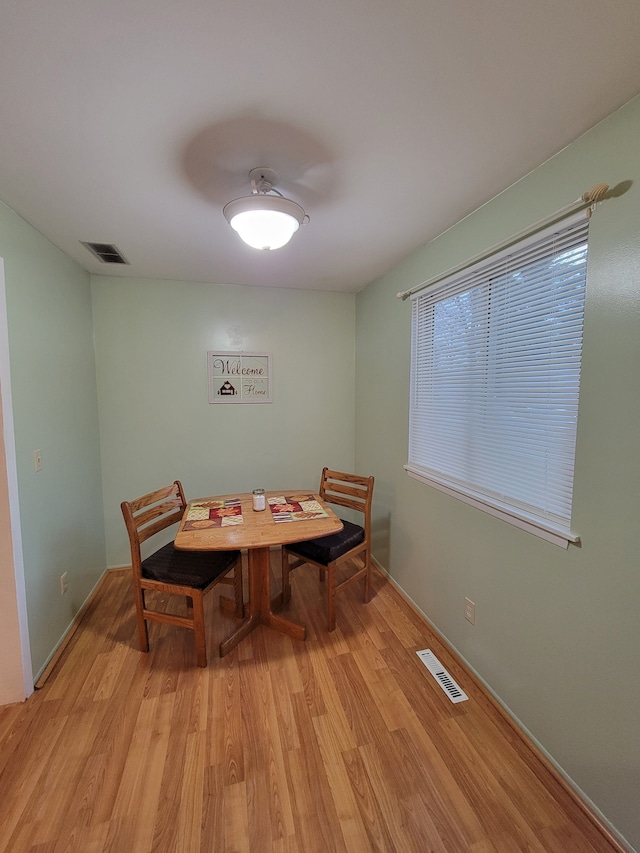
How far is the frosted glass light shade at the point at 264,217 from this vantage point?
140 centimetres


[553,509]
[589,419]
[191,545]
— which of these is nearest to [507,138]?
[589,419]

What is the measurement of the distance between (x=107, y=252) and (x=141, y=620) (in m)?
2.33

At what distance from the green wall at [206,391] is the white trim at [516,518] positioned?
1.48 metres

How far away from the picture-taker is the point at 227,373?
3055 mm

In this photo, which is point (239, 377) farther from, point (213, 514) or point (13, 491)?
point (13, 491)

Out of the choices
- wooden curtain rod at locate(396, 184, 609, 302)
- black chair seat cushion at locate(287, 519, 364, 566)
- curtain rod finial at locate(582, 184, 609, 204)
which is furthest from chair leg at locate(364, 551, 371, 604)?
curtain rod finial at locate(582, 184, 609, 204)

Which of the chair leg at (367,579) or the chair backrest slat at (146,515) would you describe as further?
the chair leg at (367,579)

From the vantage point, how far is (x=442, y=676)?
6.07 feet

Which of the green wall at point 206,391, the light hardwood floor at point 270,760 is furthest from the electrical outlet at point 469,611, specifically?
the green wall at point 206,391

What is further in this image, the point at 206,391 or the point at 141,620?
the point at 206,391

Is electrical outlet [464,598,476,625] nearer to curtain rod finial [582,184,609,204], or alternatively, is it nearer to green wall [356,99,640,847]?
green wall [356,99,640,847]

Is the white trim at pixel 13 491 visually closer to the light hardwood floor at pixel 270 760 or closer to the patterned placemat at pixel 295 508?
the light hardwood floor at pixel 270 760

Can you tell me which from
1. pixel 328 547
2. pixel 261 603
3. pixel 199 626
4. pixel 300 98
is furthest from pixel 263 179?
pixel 261 603

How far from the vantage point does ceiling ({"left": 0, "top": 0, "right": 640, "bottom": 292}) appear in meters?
0.85
